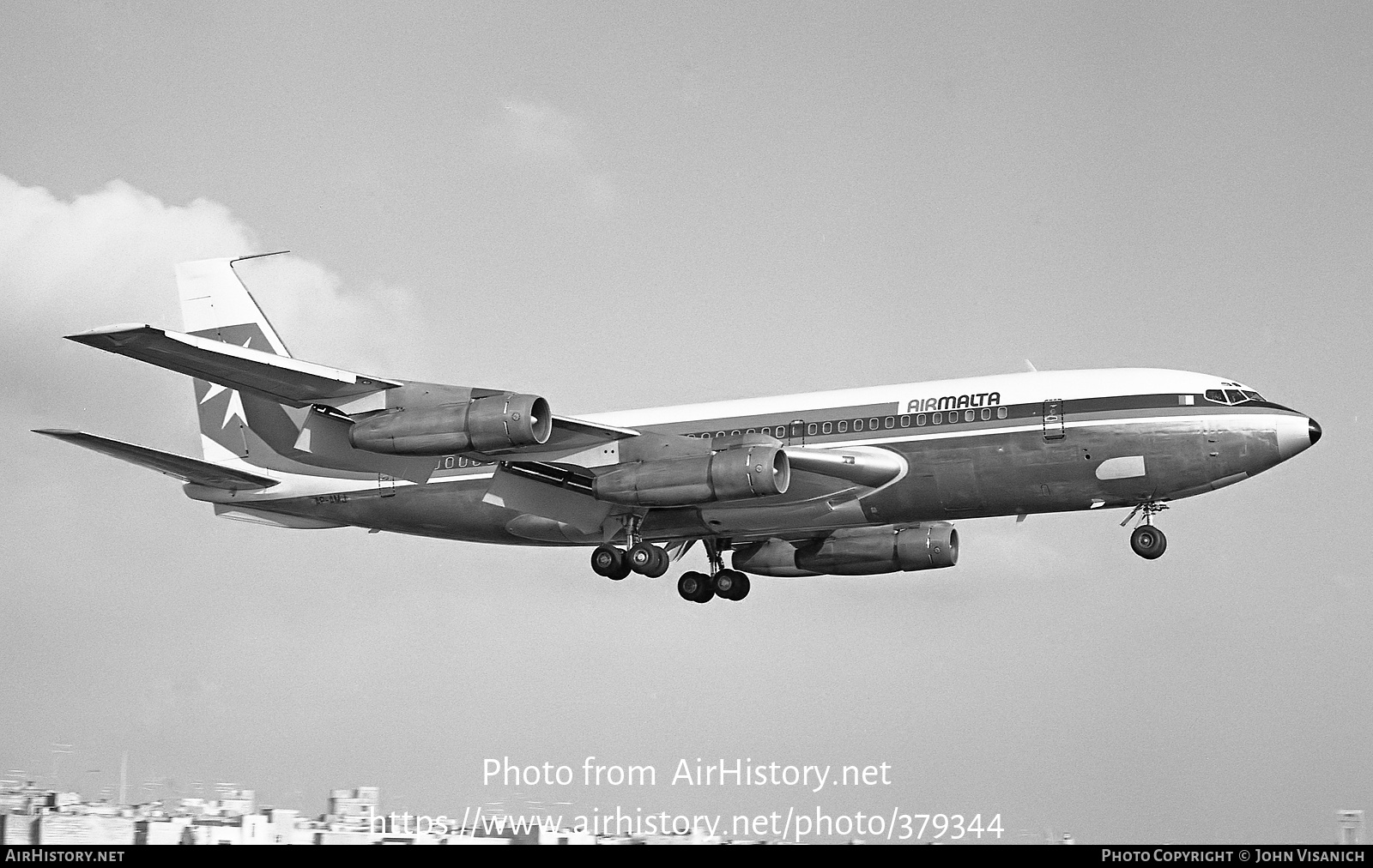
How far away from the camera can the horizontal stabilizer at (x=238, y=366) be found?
33156 millimetres

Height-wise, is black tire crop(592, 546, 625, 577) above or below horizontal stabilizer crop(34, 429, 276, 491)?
below

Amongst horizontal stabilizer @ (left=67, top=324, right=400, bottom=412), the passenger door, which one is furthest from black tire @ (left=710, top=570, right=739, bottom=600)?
horizontal stabilizer @ (left=67, top=324, right=400, bottom=412)

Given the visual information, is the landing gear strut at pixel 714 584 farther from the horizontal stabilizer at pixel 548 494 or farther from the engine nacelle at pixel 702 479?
the engine nacelle at pixel 702 479

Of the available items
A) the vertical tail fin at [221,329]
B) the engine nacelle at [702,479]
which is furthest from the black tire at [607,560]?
the vertical tail fin at [221,329]

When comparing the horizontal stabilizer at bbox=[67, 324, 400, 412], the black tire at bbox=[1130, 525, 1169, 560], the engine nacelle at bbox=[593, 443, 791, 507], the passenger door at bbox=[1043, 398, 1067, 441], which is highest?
the horizontal stabilizer at bbox=[67, 324, 400, 412]

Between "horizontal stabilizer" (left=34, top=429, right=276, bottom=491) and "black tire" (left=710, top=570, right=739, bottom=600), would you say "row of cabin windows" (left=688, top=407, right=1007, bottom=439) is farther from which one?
"horizontal stabilizer" (left=34, top=429, right=276, bottom=491)

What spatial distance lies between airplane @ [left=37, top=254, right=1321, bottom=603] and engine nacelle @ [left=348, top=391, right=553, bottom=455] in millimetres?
45

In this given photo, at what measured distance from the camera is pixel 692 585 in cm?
4722

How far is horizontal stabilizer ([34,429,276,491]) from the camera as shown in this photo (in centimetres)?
3772

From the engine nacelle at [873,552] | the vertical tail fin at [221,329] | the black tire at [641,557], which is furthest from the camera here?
the vertical tail fin at [221,329]

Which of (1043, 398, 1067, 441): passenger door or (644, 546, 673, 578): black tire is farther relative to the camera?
(644, 546, 673, 578): black tire

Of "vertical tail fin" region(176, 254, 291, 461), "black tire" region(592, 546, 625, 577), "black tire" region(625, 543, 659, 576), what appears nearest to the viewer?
"black tire" region(625, 543, 659, 576)

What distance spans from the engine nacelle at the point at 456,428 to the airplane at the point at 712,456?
1.8 inches

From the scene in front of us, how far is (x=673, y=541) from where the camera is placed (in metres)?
43.5
